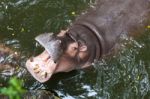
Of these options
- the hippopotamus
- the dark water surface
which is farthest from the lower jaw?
the dark water surface

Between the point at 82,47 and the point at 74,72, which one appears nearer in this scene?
the point at 82,47

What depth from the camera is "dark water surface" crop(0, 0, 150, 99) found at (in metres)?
5.73

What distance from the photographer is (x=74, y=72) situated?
19.2 ft

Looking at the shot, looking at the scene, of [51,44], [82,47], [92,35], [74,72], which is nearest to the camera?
[51,44]

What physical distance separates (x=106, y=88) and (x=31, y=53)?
1388mm

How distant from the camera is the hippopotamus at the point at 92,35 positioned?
5.05 meters

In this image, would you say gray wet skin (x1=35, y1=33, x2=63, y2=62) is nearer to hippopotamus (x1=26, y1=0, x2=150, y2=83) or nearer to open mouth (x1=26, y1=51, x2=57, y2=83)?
hippopotamus (x1=26, y1=0, x2=150, y2=83)

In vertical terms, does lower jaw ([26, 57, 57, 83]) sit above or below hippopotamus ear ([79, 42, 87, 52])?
below

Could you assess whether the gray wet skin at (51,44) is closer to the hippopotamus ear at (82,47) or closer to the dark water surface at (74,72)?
the hippopotamus ear at (82,47)

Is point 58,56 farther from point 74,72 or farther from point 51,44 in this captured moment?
point 74,72

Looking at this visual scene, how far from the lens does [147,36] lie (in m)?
6.34

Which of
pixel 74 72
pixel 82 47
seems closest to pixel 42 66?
pixel 82 47

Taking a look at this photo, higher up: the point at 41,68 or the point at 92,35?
the point at 92,35

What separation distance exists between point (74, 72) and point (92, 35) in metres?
0.67
